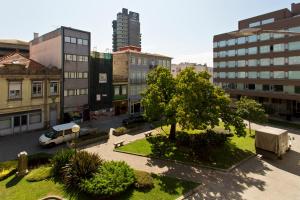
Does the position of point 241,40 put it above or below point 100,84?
above

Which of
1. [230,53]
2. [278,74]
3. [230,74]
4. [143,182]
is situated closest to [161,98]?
[143,182]

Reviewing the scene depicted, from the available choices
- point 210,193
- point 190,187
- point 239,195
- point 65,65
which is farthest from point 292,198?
point 65,65

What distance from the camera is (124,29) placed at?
495 feet

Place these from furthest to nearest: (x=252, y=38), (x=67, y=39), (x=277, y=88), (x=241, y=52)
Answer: (x=241, y=52) → (x=252, y=38) → (x=277, y=88) → (x=67, y=39)

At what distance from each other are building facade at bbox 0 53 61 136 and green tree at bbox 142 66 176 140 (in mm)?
16569

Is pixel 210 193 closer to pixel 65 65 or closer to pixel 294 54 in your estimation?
pixel 65 65

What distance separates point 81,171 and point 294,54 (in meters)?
48.8

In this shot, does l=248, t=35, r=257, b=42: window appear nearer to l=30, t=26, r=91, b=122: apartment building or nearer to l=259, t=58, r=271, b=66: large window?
A: l=259, t=58, r=271, b=66: large window

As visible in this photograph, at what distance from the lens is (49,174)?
727 inches

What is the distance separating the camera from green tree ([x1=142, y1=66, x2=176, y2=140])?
2575 centimetres

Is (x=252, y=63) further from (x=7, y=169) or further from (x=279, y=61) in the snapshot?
(x=7, y=169)

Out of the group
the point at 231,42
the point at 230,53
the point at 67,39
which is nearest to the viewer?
the point at 67,39

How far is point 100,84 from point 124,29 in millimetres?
116319

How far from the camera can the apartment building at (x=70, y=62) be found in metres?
37.3
